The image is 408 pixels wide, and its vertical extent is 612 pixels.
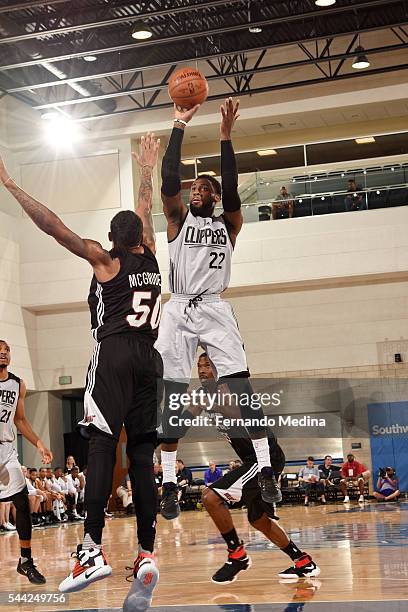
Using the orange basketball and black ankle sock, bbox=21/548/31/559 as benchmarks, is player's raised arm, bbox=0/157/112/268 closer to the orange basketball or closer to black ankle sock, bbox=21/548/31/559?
the orange basketball

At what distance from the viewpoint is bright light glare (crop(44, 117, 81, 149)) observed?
26094mm

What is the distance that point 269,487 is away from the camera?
6457 mm

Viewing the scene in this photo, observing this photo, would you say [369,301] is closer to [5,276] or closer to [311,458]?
[311,458]

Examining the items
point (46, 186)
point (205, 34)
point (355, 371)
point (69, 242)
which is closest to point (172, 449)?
Answer: point (69, 242)

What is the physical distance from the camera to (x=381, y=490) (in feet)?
72.6

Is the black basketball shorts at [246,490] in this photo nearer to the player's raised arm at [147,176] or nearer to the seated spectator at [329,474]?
the player's raised arm at [147,176]

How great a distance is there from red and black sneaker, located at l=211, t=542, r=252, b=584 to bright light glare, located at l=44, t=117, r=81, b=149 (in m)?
20.3

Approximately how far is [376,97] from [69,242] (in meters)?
20.5

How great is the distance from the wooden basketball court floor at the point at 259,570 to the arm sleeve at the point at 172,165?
2.91 meters

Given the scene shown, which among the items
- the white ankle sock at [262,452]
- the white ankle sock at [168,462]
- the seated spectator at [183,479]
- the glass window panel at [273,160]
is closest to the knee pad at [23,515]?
the white ankle sock at [168,462]

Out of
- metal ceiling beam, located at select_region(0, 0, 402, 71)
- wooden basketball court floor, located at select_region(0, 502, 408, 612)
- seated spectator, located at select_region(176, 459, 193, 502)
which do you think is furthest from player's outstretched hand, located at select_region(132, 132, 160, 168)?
seated spectator, located at select_region(176, 459, 193, 502)

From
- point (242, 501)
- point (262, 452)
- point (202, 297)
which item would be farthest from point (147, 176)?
point (242, 501)

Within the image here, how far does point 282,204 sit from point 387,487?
306 inches

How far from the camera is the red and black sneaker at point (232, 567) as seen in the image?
7250 millimetres
